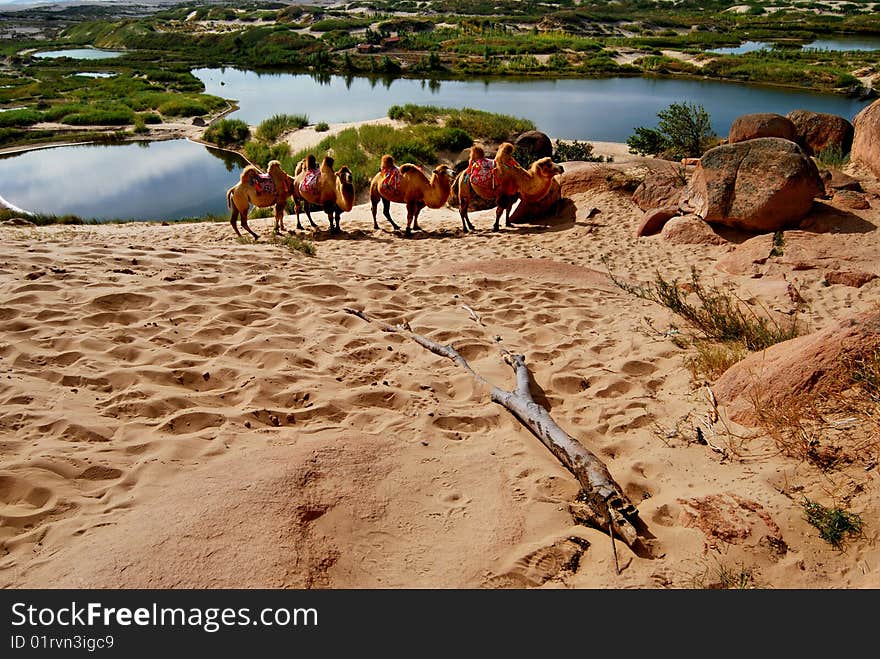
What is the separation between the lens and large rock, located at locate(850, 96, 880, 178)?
10.2 m

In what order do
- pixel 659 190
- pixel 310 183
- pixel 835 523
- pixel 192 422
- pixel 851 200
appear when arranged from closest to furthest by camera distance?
1. pixel 835 523
2. pixel 192 422
3. pixel 851 200
4. pixel 310 183
5. pixel 659 190

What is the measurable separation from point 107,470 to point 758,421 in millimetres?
3778

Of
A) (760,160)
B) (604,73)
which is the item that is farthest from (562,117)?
(760,160)

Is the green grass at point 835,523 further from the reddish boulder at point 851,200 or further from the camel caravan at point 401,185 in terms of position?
the camel caravan at point 401,185

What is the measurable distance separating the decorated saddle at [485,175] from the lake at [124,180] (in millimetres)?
9374

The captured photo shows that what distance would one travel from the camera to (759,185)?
355 inches

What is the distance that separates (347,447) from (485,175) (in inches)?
327

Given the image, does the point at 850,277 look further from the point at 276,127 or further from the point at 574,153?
the point at 276,127

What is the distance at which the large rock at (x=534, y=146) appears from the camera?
1683cm

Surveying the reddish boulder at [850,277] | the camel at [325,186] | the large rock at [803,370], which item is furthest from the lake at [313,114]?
the large rock at [803,370]

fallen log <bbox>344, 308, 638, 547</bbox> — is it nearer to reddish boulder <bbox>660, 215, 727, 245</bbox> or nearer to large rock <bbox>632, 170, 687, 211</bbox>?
reddish boulder <bbox>660, 215, 727, 245</bbox>

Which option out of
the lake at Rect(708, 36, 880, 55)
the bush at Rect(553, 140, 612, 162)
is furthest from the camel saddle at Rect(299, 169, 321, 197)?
the lake at Rect(708, 36, 880, 55)

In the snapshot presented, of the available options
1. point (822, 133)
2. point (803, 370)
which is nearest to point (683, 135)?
point (822, 133)

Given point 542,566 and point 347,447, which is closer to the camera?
point 542,566
